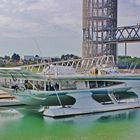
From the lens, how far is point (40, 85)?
112 feet

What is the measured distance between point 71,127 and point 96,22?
46195 millimetres

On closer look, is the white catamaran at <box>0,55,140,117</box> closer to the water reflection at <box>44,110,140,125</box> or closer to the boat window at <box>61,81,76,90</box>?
the boat window at <box>61,81,76,90</box>

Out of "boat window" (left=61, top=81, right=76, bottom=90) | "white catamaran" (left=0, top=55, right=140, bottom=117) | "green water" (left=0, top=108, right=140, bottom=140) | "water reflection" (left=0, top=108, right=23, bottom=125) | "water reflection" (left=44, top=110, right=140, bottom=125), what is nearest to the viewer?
"green water" (left=0, top=108, right=140, bottom=140)

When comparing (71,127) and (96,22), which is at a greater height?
(96,22)

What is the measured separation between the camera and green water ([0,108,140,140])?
23.8m

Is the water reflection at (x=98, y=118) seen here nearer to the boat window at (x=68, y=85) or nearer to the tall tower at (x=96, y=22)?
the boat window at (x=68, y=85)

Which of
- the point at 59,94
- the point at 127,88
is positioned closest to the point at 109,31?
the point at 127,88

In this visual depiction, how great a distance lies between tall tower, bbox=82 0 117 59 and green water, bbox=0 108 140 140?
37607 mm

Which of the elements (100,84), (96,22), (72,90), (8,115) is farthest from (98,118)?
(96,22)

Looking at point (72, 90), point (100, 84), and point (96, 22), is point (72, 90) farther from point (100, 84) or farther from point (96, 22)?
point (96, 22)

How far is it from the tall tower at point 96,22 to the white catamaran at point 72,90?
33464mm

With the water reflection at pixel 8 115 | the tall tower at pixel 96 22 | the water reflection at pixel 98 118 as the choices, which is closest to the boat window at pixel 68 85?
the water reflection at pixel 98 118

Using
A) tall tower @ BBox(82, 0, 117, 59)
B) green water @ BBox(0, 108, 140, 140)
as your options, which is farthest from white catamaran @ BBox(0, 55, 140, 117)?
tall tower @ BBox(82, 0, 117, 59)

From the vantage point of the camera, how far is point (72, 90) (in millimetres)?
33438
